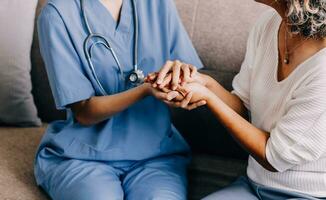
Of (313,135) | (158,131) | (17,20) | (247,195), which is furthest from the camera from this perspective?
(17,20)

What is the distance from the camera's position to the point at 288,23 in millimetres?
1172

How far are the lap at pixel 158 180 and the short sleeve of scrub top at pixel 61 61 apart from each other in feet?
0.79

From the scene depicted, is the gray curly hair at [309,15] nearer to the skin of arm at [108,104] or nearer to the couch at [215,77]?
the skin of arm at [108,104]

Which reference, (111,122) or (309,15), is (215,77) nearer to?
(111,122)

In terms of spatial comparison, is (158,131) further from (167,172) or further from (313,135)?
(313,135)

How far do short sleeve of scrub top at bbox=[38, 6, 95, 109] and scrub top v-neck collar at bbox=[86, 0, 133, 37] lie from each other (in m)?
0.09

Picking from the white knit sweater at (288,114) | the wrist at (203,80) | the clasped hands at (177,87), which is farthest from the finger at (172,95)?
the white knit sweater at (288,114)

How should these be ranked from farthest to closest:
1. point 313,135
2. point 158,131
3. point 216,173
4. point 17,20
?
1. point 17,20
2. point 216,173
3. point 158,131
4. point 313,135

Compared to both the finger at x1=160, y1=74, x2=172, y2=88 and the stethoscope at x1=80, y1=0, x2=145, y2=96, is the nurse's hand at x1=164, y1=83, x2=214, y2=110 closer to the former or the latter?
the finger at x1=160, y1=74, x2=172, y2=88

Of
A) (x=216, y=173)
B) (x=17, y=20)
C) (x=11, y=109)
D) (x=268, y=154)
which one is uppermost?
(x=17, y=20)

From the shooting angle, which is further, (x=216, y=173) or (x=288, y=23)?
(x=216, y=173)

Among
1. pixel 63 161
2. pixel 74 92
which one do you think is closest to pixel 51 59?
pixel 74 92

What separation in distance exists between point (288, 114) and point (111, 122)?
46cm

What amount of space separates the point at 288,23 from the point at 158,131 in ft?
1.49
